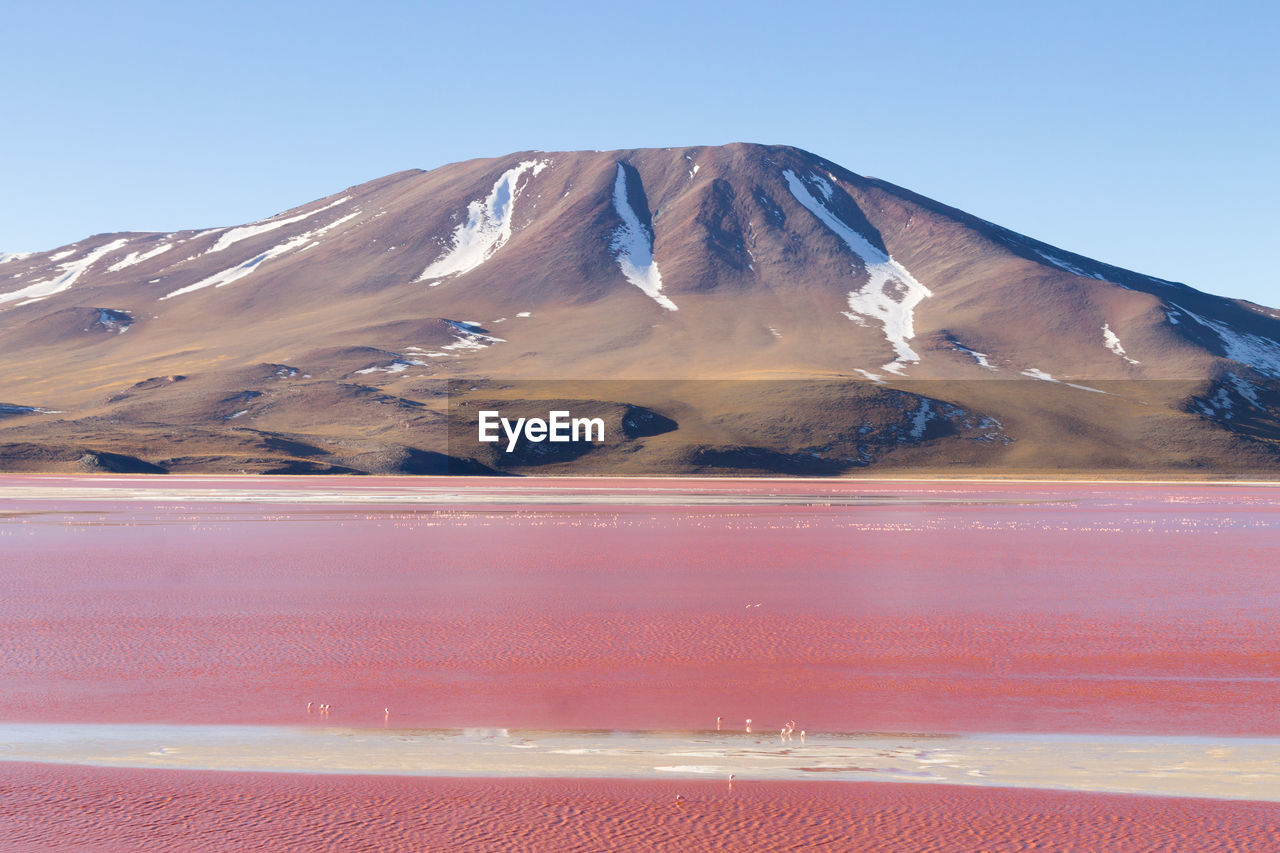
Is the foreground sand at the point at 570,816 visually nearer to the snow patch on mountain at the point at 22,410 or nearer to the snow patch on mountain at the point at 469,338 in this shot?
the snow patch on mountain at the point at 22,410

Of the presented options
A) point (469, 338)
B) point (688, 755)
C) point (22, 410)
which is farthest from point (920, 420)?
point (688, 755)

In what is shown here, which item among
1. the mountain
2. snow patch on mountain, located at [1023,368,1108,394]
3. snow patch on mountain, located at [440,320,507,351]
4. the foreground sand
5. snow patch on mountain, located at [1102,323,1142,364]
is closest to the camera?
the foreground sand

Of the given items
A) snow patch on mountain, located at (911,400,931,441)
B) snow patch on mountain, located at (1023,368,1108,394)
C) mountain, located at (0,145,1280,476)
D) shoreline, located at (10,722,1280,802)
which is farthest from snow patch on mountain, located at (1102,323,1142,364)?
shoreline, located at (10,722,1280,802)

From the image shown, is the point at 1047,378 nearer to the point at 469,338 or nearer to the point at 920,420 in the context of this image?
the point at 920,420

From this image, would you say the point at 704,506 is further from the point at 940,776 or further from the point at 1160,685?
the point at 940,776

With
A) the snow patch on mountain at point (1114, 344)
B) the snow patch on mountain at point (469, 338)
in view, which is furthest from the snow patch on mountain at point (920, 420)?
the snow patch on mountain at point (469, 338)

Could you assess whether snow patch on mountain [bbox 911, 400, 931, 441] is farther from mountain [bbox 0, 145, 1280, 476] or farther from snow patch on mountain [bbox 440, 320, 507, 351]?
snow patch on mountain [bbox 440, 320, 507, 351]

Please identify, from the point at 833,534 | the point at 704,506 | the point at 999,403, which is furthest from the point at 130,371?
the point at 833,534

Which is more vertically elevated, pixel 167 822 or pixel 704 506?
pixel 167 822
